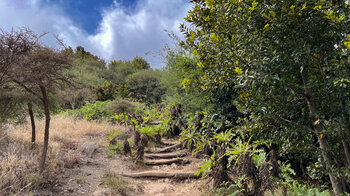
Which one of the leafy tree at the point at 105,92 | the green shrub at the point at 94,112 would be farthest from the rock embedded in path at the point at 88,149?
the leafy tree at the point at 105,92

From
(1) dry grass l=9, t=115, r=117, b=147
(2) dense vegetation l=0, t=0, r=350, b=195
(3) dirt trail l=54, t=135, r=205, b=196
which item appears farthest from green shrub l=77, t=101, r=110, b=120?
(2) dense vegetation l=0, t=0, r=350, b=195

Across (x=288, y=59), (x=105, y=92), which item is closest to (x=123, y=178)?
(x=288, y=59)

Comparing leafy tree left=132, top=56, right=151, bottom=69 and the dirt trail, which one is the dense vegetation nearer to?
the dirt trail

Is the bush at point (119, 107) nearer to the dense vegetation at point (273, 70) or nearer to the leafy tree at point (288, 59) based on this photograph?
the dense vegetation at point (273, 70)

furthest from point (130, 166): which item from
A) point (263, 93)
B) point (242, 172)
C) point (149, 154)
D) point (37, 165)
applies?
point (263, 93)

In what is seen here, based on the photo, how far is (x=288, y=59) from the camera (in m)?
2.59

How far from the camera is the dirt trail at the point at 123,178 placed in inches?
172

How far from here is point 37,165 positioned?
4531 mm

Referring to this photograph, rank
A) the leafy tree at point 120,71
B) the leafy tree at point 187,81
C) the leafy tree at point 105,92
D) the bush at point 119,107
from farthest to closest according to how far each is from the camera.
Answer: the leafy tree at point 120,71 < the leafy tree at point 105,92 < the bush at point 119,107 < the leafy tree at point 187,81

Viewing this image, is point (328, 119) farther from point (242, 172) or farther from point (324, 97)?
point (242, 172)

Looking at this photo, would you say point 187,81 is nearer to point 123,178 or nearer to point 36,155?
point 123,178

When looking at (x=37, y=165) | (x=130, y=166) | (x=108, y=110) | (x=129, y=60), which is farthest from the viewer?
(x=129, y=60)

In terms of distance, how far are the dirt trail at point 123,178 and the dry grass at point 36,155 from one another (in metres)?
0.28

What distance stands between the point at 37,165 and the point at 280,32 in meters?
4.90
